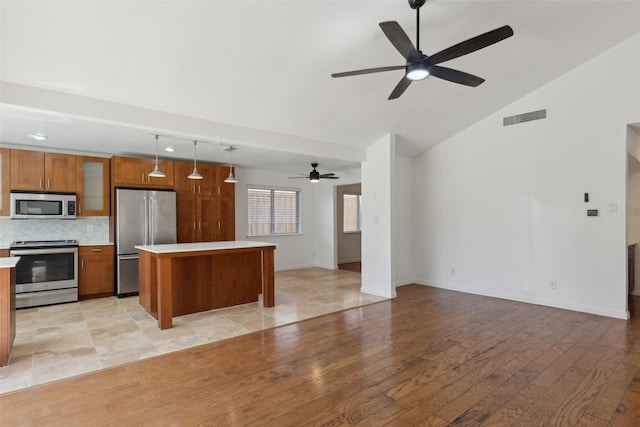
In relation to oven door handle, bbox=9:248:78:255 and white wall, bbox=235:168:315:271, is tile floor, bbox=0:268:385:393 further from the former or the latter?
white wall, bbox=235:168:315:271

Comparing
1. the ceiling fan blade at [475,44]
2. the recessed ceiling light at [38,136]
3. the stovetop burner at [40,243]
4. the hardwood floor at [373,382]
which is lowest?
the hardwood floor at [373,382]

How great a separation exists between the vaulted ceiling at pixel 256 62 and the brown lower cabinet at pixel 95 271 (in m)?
1.67

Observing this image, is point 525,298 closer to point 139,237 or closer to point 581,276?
point 581,276

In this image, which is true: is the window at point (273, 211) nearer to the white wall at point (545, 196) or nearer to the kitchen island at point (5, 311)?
the white wall at point (545, 196)

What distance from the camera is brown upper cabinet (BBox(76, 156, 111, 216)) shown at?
5199mm

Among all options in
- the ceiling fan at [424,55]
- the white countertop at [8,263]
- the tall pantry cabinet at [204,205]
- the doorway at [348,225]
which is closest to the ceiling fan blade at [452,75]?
the ceiling fan at [424,55]

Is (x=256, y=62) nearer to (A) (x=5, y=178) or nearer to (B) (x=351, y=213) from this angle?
(A) (x=5, y=178)

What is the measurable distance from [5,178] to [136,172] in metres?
1.60

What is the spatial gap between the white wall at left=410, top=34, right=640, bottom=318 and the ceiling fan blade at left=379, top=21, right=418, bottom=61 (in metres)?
3.34

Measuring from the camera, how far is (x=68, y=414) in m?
2.17

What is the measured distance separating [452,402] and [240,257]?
327 centimetres

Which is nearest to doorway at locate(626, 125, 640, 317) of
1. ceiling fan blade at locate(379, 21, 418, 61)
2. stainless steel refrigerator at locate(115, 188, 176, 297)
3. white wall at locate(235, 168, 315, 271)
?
ceiling fan blade at locate(379, 21, 418, 61)

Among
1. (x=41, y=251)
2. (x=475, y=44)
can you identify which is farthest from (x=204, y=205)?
(x=475, y=44)

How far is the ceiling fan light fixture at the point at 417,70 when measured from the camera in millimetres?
2561
